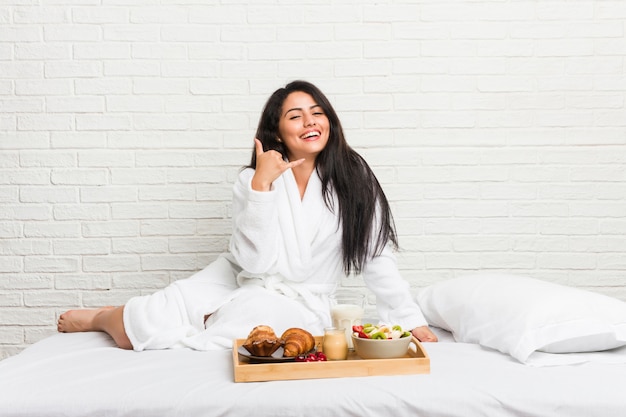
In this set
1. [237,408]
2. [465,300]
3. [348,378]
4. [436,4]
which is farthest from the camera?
[436,4]

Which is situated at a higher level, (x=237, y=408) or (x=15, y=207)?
(x=15, y=207)

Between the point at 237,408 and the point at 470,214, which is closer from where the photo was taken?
the point at 237,408

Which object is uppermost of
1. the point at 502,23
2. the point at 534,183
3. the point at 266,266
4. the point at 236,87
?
the point at 502,23

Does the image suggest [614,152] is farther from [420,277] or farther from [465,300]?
[465,300]

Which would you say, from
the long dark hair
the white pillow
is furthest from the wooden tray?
the long dark hair

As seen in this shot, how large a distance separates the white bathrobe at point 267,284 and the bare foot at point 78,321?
25 cm

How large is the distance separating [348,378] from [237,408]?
32 cm

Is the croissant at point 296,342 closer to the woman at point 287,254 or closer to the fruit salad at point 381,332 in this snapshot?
the fruit salad at point 381,332

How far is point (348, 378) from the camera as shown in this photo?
6.52 ft

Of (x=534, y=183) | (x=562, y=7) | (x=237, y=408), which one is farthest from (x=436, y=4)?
(x=237, y=408)

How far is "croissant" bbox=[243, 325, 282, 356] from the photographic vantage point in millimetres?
2043

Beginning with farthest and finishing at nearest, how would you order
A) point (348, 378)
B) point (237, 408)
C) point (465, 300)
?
point (465, 300)
point (348, 378)
point (237, 408)

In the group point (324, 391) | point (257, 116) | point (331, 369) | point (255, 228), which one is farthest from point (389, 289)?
point (257, 116)

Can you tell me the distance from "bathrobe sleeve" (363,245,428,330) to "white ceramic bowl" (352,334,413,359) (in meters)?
0.58
